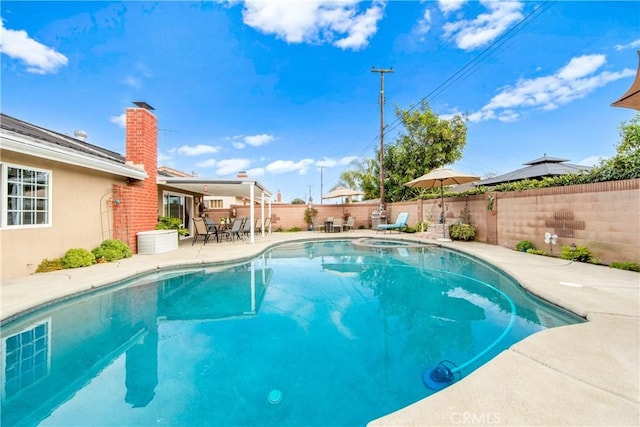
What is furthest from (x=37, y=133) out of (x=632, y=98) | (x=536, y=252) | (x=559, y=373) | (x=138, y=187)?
(x=536, y=252)

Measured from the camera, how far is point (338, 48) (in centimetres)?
1313

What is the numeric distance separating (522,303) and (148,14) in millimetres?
12288

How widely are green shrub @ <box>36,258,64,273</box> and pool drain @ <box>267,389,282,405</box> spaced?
597cm

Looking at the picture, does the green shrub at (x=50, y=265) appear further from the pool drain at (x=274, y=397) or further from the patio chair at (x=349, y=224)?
the patio chair at (x=349, y=224)

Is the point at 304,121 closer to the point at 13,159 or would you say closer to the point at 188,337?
the point at 13,159

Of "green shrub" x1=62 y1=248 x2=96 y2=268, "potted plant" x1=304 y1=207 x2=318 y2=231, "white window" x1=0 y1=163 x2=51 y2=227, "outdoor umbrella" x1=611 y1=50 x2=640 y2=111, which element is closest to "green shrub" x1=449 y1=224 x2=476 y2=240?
"outdoor umbrella" x1=611 y1=50 x2=640 y2=111

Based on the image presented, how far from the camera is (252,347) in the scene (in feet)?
9.53

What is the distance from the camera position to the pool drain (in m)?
2.04

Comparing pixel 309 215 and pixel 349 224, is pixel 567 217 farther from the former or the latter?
pixel 309 215

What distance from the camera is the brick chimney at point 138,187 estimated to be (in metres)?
7.28

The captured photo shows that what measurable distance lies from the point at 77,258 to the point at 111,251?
81 centimetres

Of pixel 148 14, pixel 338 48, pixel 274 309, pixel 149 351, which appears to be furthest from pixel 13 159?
pixel 338 48

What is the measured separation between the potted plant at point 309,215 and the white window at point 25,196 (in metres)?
11.4

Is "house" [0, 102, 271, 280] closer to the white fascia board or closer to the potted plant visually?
the white fascia board
